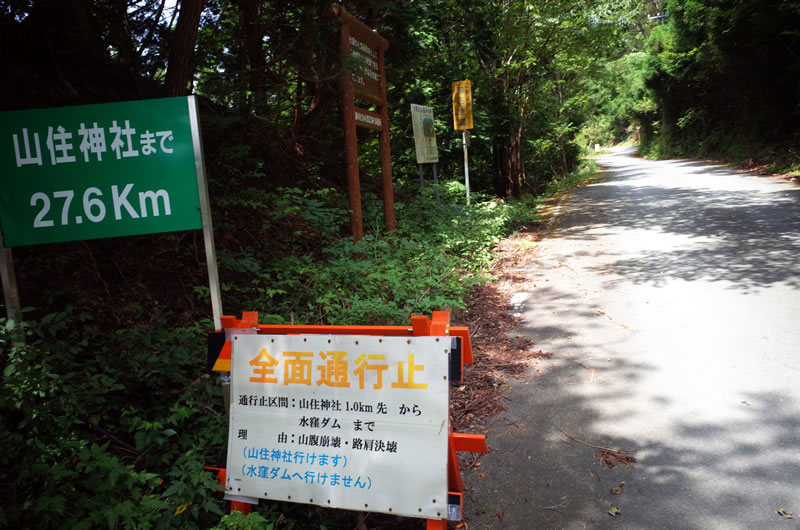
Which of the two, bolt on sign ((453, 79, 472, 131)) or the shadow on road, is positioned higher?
bolt on sign ((453, 79, 472, 131))

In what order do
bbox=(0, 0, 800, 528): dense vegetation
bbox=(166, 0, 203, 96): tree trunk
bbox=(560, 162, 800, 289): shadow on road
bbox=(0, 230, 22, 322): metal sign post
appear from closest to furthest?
bbox=(0, 0, 800, 528): dense vegetation < bbox=(0, 230, 22, 322): metal sign post < bbox=(166, 0, 203, 96): tree trunk < bbox=(560, 162, 800, 289): shadow on road

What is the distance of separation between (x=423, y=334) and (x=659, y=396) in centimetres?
250

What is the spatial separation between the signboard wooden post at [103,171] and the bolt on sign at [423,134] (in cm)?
778

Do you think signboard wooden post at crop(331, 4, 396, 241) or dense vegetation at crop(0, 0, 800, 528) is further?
signboard wooden post at crop(331, 4, 396, 241)

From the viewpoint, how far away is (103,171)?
9.72ft

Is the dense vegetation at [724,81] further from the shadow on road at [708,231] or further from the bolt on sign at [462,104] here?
the bolt on sign at [462,104]

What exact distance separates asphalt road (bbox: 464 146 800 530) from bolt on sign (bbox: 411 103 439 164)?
140 inches

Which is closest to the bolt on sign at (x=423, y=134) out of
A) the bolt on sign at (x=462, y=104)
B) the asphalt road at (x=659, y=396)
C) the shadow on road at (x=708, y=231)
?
the bolt on sign at (x=462, y=104)

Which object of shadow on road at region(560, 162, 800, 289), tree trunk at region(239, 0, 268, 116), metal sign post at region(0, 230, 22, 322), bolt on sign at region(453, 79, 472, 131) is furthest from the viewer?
bolt on sign at region(453, 79, 472, 131)

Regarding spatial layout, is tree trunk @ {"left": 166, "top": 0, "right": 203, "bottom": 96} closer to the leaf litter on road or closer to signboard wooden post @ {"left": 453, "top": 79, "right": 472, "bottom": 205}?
the leaf litter on road

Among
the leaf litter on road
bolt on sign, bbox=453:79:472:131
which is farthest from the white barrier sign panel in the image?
bolt on sign, bbox=453:79:472:131

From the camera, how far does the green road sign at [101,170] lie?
295 centimetres

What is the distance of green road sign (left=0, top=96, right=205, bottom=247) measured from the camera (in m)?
2.95

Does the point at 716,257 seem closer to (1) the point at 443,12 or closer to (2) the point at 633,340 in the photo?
(2) the point at 633,340
